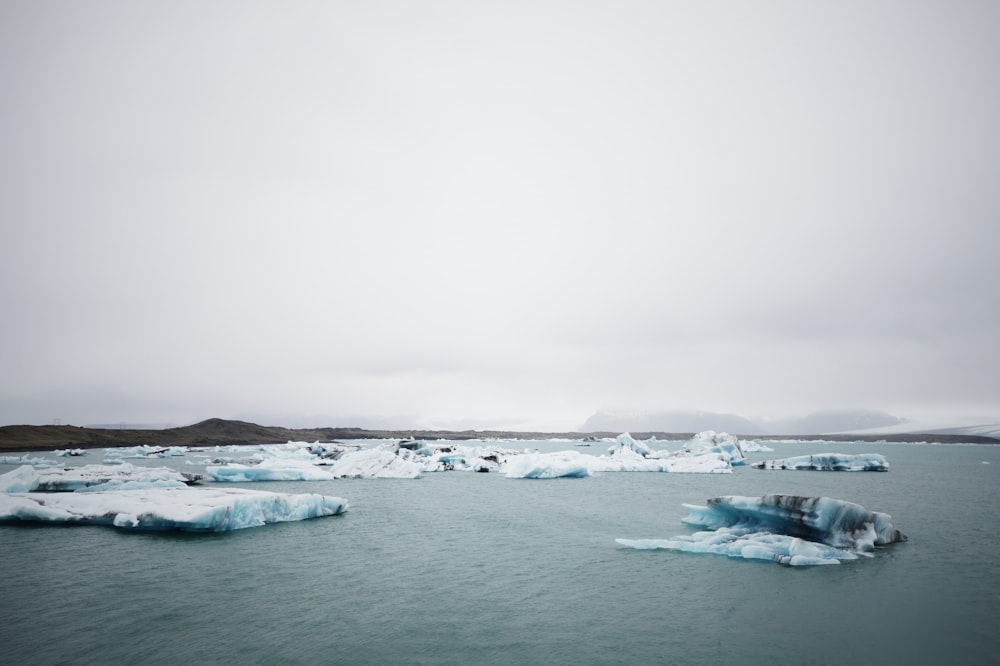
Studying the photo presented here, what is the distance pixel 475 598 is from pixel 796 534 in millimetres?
10149

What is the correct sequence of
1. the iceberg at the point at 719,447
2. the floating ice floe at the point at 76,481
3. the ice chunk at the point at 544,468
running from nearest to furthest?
1. the floating ice floe at the point at 76,481
2. the ice chunk at the point at 544,468
3. the iceberg at the point at 719,447

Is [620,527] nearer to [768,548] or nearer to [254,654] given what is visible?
[768,548]

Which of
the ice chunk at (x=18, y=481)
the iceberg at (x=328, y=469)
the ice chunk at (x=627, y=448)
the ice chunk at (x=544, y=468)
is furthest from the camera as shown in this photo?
the ice chunk at (x=627, y=448)

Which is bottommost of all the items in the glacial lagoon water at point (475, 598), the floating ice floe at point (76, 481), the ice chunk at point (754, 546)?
the glacial lagoon water at point (475, 598)

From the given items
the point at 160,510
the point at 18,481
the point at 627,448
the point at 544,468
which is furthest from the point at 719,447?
the point at 18,481

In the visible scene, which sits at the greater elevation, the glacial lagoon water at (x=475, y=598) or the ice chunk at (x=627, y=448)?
the ice chunk at (x=627, y=448)

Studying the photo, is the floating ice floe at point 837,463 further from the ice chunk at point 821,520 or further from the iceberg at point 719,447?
the ice chunk at point 821,520

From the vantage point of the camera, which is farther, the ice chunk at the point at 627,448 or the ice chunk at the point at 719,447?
the ice chunk at the point at 627,448

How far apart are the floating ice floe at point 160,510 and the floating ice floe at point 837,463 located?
136 feet

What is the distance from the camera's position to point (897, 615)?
10.3 metres

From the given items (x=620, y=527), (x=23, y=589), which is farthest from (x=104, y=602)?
(x=620, y=527)

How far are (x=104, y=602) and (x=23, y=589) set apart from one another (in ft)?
8.20

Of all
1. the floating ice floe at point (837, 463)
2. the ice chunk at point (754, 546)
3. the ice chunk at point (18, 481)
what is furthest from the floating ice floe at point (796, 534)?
the floating ice floe at point (837, 463)

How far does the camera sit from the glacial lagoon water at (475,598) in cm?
877
